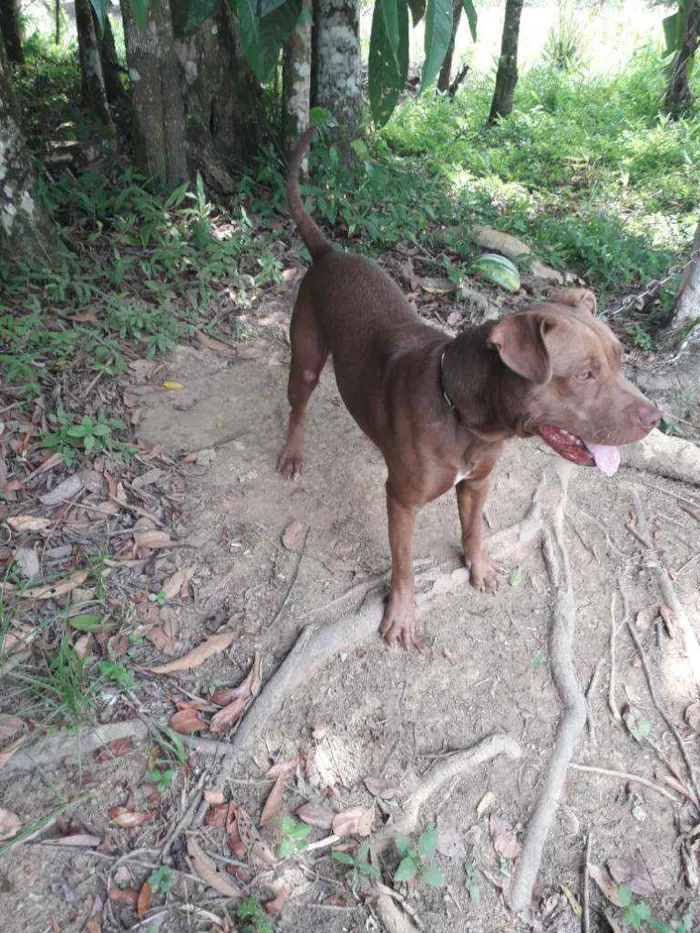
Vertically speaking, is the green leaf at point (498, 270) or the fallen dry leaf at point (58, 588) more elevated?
the green leaf at point (498, 270)

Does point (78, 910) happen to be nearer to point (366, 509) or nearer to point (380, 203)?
point (366, 509)

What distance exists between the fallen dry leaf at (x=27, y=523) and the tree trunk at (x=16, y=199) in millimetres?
2380

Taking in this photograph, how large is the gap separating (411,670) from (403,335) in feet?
5.60

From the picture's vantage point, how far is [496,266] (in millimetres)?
6152

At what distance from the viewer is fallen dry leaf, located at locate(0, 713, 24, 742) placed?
9.55 ft

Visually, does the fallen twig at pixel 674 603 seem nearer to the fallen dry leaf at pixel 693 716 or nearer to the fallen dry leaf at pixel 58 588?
the fallen dry leaf at pixel 693 716

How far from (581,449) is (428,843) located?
1721 mm

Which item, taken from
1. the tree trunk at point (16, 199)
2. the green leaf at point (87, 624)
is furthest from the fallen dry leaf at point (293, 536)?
the tree trunk at point (16, 199)

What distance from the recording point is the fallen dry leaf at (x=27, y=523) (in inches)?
146

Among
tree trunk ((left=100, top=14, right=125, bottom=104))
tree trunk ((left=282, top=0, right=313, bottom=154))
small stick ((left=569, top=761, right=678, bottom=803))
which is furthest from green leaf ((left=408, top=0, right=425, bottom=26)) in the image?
tree trunk ((left=100, top=14, right=125, bottom=104))

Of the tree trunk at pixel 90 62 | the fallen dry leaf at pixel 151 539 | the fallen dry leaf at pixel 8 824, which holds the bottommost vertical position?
the fallen dry leaf at pixel 8 824

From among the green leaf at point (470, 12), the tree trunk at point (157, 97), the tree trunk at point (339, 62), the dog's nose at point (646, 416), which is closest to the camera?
the green leaf at point (470, 12)

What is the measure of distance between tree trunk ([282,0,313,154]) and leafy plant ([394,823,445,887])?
6191 millimetres

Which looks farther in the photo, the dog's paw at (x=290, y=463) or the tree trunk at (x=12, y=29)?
the tree trunk at (x=12, y=29)
